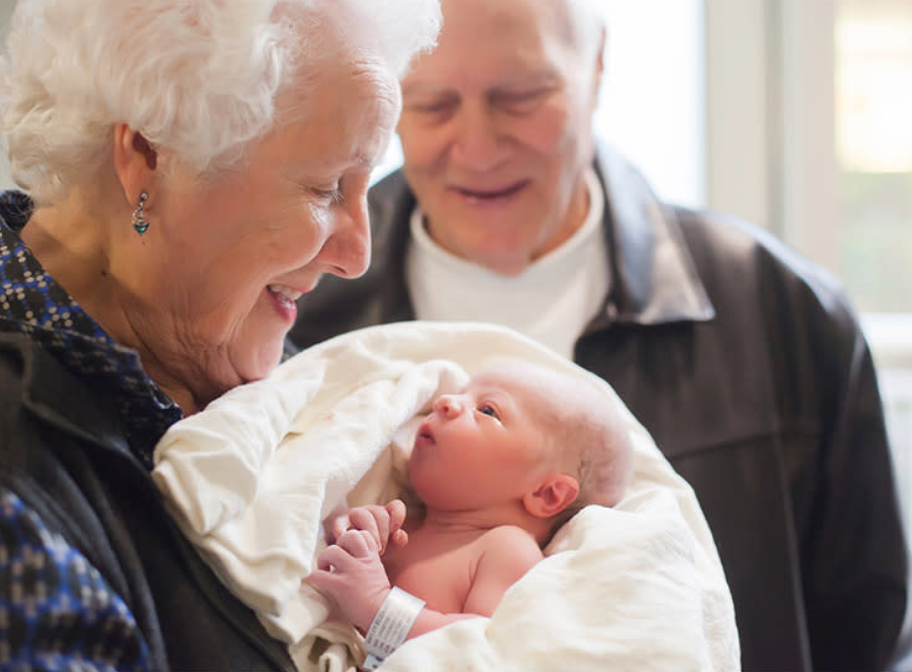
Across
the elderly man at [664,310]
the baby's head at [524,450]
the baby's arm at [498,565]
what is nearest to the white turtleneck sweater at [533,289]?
the elderly man at [664,310]

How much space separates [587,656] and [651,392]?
96cm

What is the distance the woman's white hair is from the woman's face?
33 millimetres

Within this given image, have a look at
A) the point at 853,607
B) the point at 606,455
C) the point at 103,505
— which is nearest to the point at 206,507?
the point at 103,505

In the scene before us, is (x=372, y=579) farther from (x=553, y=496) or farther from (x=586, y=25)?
(x=586, y=25)

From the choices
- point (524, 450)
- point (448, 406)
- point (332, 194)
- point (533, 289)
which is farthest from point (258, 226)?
point (533, 289)

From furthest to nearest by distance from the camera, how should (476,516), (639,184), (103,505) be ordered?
(639,184) < (476,516) < (103,505)

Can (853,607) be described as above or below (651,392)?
below

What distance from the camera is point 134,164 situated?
3.71ft

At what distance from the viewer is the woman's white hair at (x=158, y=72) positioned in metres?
1.06

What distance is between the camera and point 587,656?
1.07m

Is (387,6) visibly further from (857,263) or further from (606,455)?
(857,263)

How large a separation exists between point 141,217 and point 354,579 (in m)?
0.49

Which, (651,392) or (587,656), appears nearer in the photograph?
(587,656)

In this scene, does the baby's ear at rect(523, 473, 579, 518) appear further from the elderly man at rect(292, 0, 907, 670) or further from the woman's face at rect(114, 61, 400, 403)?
the elderly man at rect(292, 0, 907, 670)
